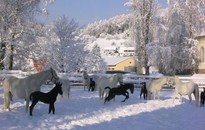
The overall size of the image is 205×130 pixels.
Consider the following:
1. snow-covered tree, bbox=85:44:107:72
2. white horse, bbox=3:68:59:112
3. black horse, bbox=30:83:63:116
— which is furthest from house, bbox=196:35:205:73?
black horse, bbox=30:83:63:116

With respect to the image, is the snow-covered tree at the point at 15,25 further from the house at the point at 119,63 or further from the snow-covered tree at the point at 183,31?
the house at the point at 119,63

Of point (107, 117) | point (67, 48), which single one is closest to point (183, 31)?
point (67, 48)

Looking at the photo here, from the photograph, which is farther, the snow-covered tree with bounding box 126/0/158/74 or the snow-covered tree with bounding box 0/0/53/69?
the snow-covered tree with bounding box 126/0/158/74

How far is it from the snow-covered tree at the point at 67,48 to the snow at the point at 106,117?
25090 mm

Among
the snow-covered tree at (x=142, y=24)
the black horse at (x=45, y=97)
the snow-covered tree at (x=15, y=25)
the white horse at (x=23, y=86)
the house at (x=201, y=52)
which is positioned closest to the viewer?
the black horse at (x=45, y=97)

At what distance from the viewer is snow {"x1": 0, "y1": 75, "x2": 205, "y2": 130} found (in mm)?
11262

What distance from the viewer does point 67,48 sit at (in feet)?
142

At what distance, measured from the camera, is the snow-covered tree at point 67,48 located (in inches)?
1658

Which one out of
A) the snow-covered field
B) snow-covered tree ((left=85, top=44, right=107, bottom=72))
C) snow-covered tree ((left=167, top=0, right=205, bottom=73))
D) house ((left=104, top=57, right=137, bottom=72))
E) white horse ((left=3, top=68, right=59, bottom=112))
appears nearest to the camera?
the snow-covered field

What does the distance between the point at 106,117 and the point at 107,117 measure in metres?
0.03

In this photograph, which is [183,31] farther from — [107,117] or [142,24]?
[107,117]

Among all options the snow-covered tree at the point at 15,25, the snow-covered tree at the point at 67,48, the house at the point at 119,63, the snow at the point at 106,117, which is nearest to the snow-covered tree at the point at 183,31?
the snow-covered tree at the point at 67,48

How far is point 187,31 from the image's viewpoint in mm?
47875

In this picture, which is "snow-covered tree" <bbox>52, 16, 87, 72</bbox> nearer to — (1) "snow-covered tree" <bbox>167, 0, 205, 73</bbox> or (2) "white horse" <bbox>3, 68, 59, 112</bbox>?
A: (1) "snow-covered tree" <bbox>167, 0, 205, 73</bbox>
